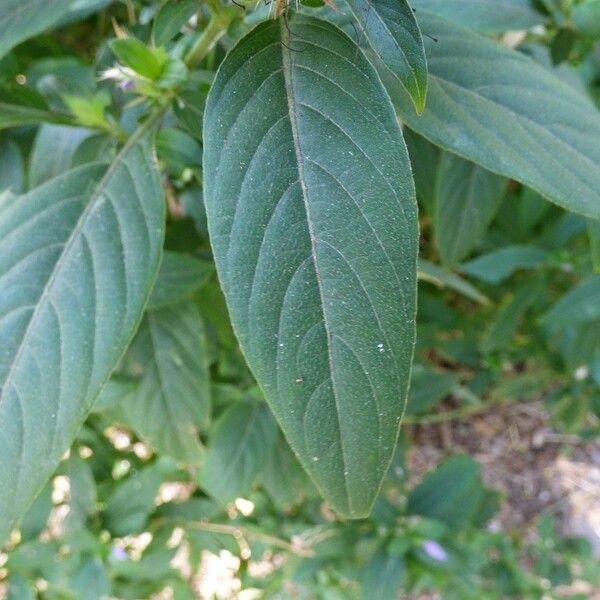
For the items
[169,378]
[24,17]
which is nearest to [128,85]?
[24,17]

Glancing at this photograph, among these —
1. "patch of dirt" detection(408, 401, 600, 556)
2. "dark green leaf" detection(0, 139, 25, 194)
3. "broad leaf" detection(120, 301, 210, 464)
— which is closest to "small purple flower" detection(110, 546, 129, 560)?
"broad leaf" detection(120, 301, 210, 464)

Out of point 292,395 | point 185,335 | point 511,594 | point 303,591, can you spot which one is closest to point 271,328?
point 292,395

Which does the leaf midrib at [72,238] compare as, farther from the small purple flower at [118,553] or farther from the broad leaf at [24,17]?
the small purple flower at [118,553]

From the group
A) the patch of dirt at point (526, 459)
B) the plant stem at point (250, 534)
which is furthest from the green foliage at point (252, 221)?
the patch of dirt at point (526, 459)

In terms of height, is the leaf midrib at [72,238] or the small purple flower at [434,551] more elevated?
the leaf midrib at [72,238]

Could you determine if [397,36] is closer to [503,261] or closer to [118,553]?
[503,261]

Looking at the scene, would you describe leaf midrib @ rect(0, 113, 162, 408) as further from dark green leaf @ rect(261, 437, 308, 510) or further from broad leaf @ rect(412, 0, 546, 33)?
dark green leaf @ rect(261, 437, 308, 510)
